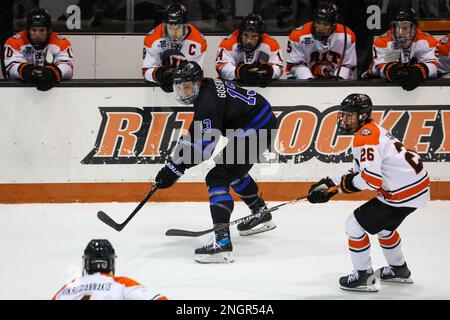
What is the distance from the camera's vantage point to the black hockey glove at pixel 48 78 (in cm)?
729

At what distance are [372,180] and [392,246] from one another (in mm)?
492

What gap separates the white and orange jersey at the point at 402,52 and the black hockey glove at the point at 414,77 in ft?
0.63

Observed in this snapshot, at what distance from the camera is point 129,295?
3637 millimetres

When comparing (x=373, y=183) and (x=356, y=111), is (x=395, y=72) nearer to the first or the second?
(x=356, y=111)

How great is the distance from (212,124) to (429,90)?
2389mm

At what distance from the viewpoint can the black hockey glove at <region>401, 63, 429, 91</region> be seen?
7434 millimetres

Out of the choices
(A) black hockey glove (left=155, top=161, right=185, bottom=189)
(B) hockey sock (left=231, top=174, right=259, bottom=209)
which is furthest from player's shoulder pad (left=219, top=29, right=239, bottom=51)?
(A) black hockey glove (left=155, top=161, right=185, bottom=189)

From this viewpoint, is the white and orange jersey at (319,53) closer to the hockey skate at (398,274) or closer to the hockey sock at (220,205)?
the hockey sock at (220,205)

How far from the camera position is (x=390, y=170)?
5.19 metres

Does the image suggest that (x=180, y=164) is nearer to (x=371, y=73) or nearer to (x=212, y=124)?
(x=212, y=124)

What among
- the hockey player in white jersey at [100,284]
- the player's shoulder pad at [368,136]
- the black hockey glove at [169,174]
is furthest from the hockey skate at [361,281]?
the hockey player in white jersey at [100,284]

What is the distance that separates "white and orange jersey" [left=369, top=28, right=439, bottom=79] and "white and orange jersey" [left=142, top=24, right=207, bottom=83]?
1.41 meters

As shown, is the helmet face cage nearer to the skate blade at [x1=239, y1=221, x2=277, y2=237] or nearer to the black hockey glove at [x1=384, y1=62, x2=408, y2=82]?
the skate blade at [x1=239, y1=221, x2=277, y2=237]

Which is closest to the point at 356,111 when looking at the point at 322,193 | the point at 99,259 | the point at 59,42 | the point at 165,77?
the point at 322,193
